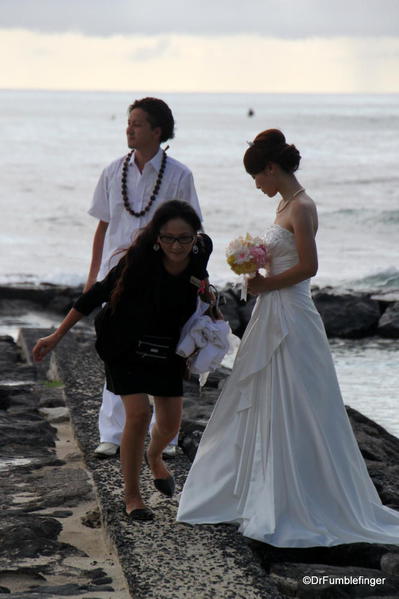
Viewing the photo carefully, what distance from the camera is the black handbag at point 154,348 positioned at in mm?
4648

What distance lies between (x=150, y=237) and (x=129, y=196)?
117cm

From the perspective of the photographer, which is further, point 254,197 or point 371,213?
point 254,197

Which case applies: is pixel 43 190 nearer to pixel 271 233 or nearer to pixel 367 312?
pixel 367 312

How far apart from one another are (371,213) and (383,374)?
23275 millimetres

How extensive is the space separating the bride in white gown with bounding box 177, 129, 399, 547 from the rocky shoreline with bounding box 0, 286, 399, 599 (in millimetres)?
130

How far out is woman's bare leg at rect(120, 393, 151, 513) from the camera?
4660 millimetres

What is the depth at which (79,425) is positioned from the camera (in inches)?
253

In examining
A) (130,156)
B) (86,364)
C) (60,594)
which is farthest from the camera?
(86,364)

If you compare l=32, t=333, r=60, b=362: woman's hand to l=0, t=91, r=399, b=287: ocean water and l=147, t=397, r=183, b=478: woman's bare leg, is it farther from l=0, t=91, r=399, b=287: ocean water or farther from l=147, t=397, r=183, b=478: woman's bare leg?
l=0, t=91, r=399, b=287: ocean water

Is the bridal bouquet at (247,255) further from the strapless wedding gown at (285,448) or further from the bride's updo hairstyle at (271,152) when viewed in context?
the bride's updo hairstyle at (271,152)

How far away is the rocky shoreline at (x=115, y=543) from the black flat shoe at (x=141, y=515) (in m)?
0.03

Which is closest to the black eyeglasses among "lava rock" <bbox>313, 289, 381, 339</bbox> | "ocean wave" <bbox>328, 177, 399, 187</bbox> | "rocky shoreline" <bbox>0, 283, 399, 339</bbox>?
"rocky shoreline" <bbox>0, 283, 399, 339</bbox>

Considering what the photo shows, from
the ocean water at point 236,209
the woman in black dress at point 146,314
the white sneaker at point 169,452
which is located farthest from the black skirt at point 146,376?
the ocean water at point 236,209

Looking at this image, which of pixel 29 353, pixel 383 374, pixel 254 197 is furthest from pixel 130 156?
pixel 254 197
